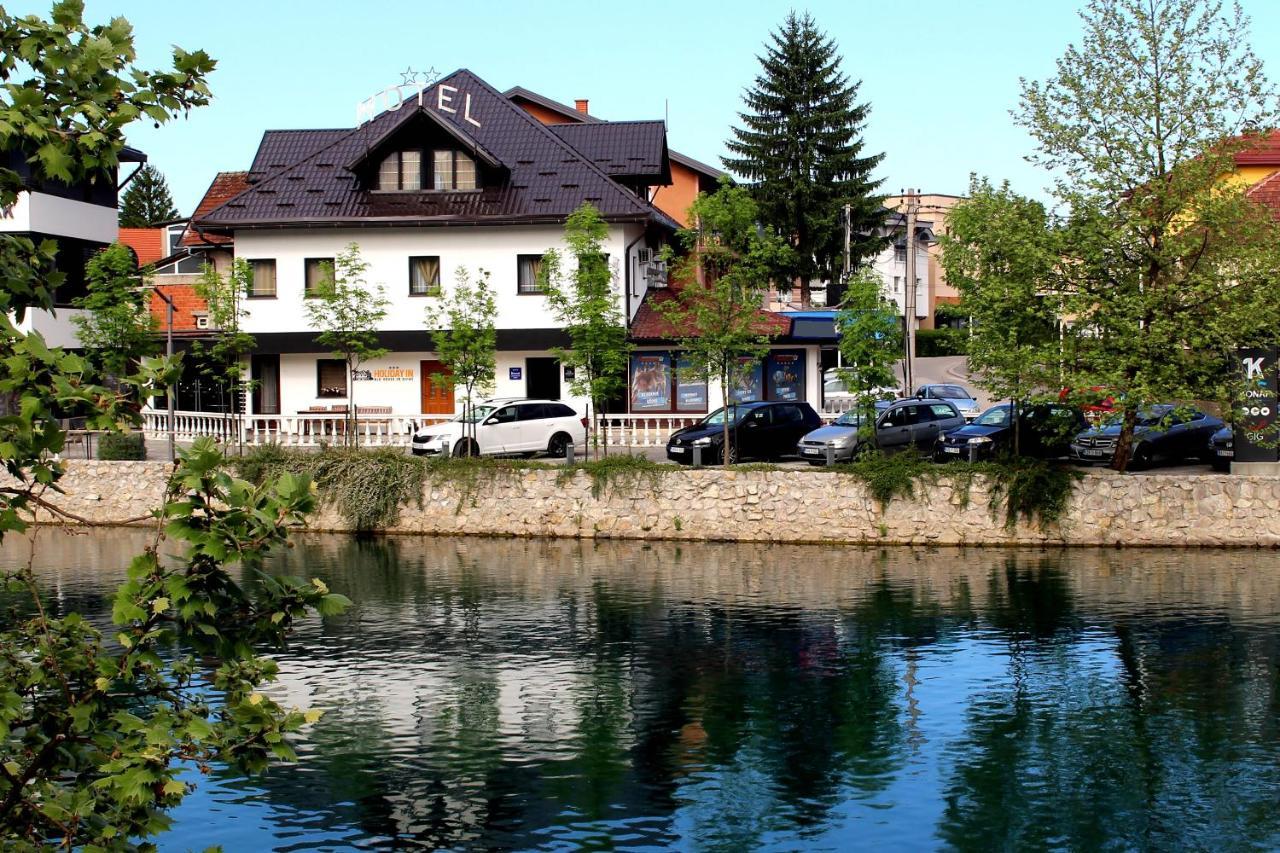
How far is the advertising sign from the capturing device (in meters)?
33.4

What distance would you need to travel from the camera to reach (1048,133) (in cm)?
3325

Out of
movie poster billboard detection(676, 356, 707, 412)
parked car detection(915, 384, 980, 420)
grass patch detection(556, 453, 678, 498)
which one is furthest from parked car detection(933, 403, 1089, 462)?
parked car detection(915, 384, 980, 420)

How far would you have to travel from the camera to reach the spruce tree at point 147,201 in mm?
109562

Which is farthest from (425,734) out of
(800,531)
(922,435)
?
(922,435)

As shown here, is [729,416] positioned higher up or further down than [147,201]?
further down

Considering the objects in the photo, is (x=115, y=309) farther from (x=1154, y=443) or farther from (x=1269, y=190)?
(x=1269, y=190)

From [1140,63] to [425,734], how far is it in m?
23.0

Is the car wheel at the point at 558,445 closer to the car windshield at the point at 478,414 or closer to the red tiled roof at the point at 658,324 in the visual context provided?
the car windshield at the point at 478,414

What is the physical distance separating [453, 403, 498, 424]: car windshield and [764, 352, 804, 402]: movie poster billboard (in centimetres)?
1079

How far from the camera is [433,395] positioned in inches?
1914

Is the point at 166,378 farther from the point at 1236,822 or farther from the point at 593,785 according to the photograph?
the point at 1236,822

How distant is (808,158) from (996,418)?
3243 centimetres

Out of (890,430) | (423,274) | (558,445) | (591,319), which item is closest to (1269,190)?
(890,430)

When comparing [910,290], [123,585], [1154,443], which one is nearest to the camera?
[123,585]
